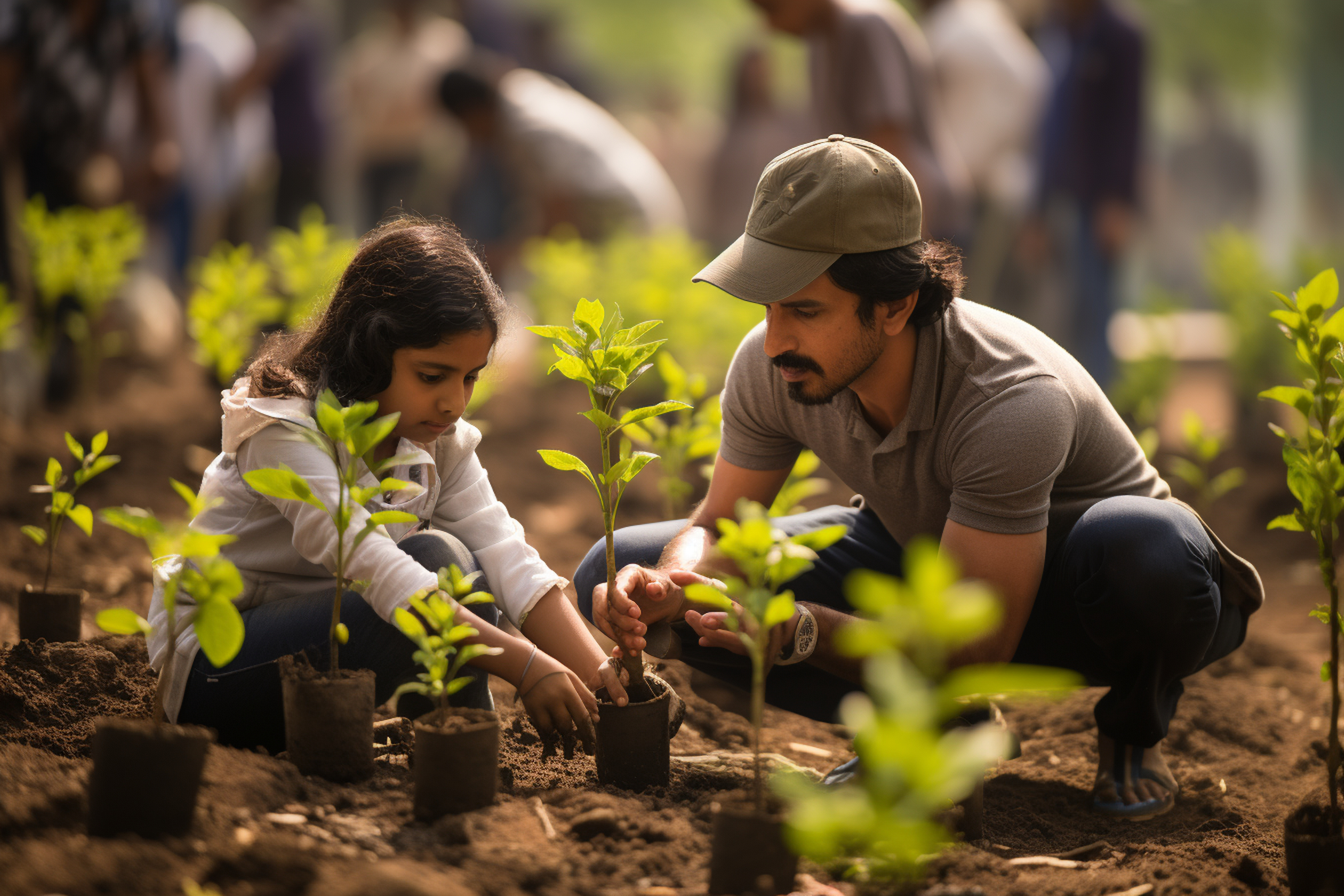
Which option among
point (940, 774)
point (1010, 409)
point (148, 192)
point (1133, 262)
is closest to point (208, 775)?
point (940, 774)

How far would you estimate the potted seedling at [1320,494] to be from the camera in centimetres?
195

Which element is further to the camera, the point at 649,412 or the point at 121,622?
the point at 649,412

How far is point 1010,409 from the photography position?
2320 mm

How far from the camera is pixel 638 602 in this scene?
2363 millimetres

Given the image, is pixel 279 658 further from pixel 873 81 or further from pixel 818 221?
pixel 873 81

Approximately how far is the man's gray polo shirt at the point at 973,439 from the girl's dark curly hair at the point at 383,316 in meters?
0.68

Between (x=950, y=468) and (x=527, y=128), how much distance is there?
201 inches

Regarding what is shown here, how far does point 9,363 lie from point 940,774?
5336 mm

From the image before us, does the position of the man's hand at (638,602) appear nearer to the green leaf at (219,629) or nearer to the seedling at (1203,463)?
the green leaf at (219,629)

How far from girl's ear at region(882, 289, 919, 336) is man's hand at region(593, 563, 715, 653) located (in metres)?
0.63

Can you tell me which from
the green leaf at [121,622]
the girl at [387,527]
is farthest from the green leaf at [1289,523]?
the green leaf at [121,622]

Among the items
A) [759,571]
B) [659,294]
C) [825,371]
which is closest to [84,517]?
[759,571]

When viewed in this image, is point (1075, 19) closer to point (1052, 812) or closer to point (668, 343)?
point (668, 343)

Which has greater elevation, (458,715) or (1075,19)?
(1075,19)
